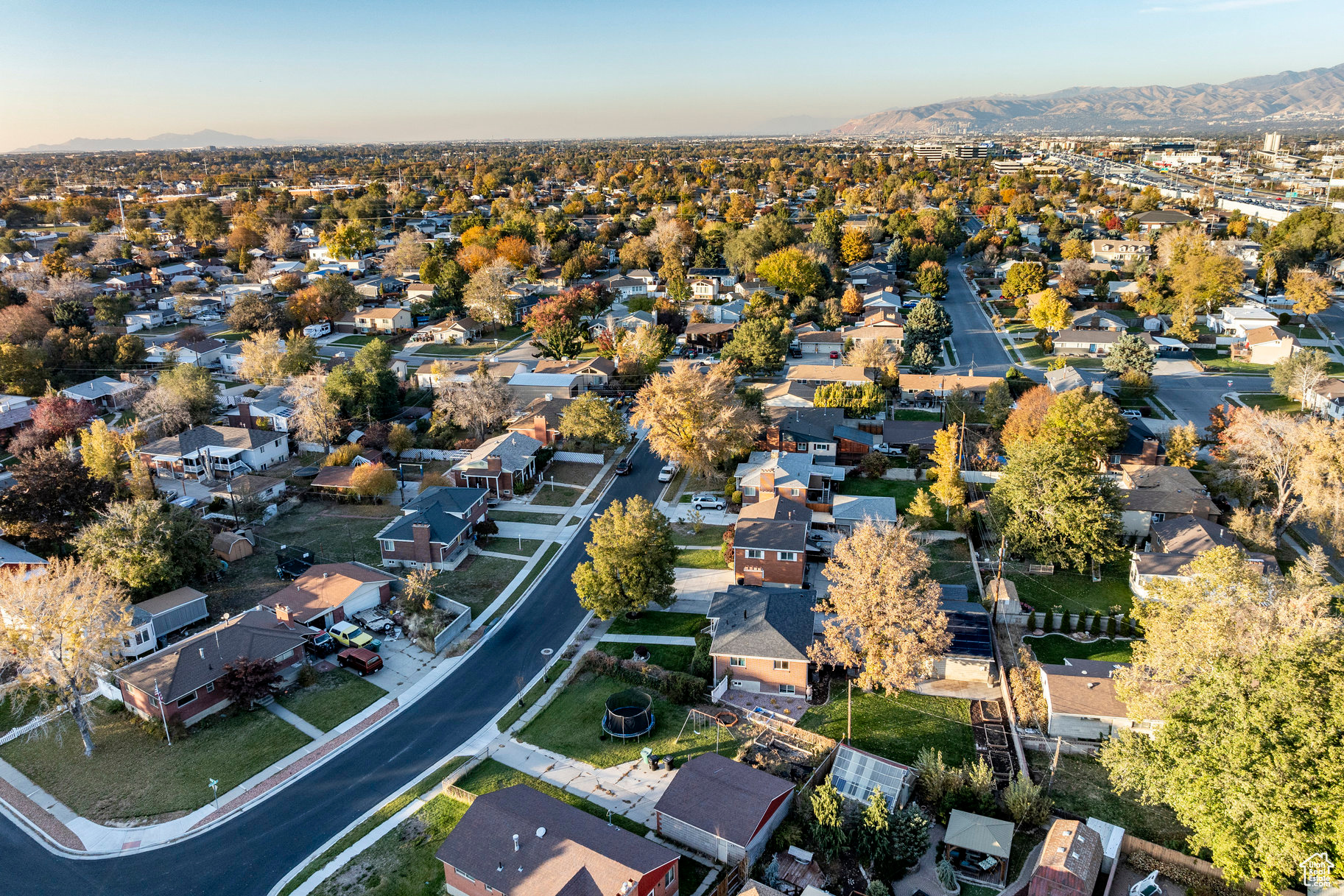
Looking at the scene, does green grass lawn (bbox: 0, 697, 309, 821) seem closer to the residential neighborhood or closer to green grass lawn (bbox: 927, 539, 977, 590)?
the residential neighborhood

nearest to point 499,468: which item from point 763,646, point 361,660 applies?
point 361,660

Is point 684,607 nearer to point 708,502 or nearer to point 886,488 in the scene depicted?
point 708,502

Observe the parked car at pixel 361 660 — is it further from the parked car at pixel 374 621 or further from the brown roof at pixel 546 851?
the brown roof at pixel 546 851

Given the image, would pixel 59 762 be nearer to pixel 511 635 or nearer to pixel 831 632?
pixel 511 635

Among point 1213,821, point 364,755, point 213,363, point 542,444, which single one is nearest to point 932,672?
point 1213,821

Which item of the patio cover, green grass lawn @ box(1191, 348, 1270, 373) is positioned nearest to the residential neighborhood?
the patio cover

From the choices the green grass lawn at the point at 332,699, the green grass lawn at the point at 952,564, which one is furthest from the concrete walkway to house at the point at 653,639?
the green grass lawn at the point at 952,564
